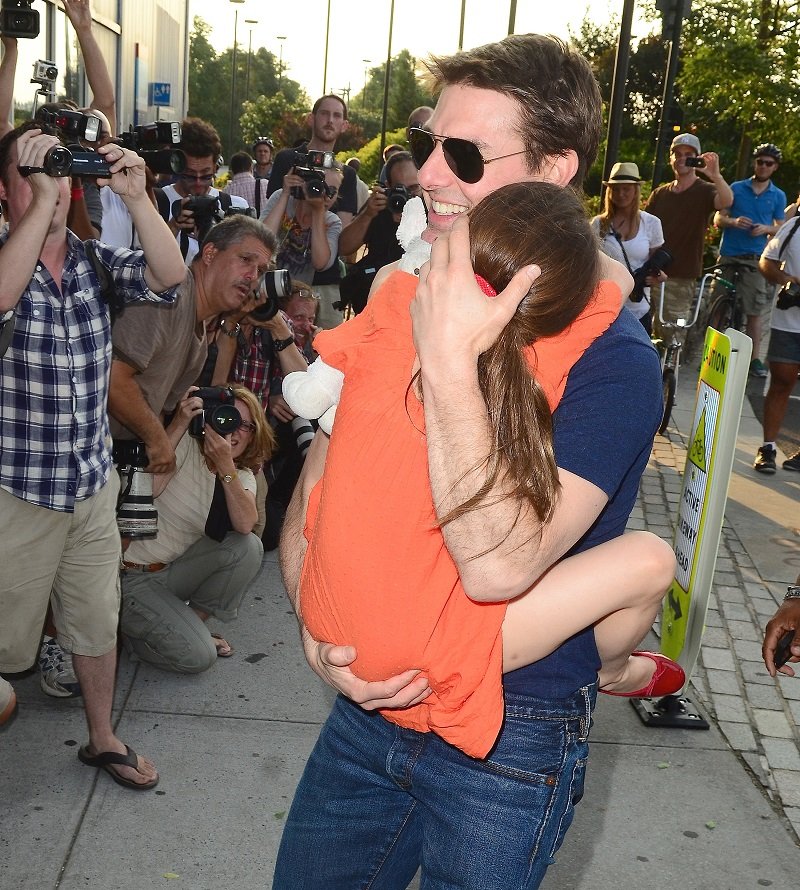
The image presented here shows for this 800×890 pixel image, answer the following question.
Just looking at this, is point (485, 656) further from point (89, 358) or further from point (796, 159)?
point (796, 159)

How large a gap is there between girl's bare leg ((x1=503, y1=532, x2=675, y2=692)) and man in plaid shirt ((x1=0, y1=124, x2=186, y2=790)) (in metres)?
2.23

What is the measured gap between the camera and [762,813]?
13.1 ft

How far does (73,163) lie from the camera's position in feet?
11.7

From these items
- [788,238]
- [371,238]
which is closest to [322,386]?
[371,238]

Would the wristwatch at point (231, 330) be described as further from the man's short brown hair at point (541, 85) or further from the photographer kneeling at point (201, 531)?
the man's short brown hair at point (541, 85)

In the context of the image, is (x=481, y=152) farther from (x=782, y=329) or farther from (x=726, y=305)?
(x=726, y=305)

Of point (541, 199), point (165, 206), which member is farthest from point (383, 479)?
point (165, 206)

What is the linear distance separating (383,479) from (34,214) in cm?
222

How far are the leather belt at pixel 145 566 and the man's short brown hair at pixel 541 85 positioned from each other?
11.0ft

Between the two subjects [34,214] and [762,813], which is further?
[762,813]

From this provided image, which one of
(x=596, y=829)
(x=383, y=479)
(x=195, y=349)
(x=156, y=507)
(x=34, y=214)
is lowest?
(x=596, y=829)

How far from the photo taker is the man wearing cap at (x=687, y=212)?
11.3m

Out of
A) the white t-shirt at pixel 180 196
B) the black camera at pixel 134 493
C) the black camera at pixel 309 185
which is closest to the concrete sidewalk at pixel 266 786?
the black camera at pixel 134 493

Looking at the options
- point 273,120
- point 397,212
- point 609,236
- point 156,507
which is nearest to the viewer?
point 156,507
